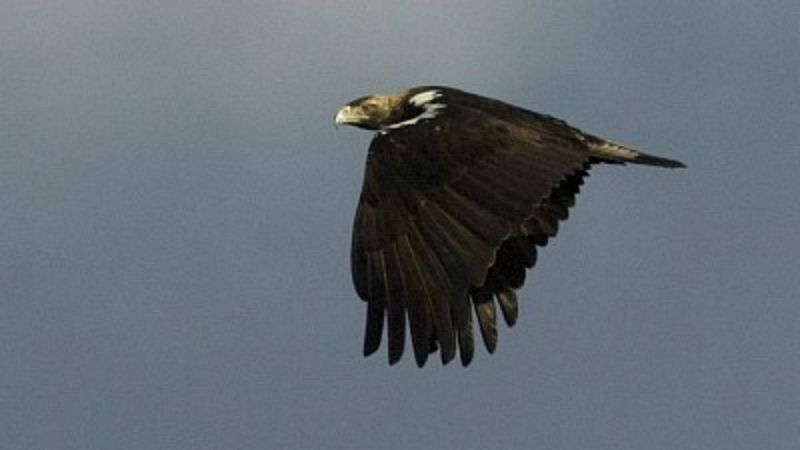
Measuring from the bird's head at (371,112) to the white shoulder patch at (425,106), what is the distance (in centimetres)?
60

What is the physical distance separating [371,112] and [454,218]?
4.83 meters

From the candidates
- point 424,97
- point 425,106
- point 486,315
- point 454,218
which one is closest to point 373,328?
point 454,218

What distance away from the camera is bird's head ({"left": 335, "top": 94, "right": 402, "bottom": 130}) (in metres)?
24.4

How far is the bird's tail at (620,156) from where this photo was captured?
22094 mm

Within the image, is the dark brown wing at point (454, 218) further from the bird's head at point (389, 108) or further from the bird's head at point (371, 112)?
the bird's head at point (371, 112)

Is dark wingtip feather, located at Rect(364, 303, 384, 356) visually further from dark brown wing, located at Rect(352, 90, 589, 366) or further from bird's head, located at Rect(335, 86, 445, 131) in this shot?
bird's head, located at Rect(335, 86, 445, 131)

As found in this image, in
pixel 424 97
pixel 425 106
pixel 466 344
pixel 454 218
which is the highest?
pixel 424 97

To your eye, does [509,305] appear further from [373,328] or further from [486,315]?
[373,328]

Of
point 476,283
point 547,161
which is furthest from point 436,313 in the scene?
point 547,161

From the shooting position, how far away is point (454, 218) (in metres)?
20.1

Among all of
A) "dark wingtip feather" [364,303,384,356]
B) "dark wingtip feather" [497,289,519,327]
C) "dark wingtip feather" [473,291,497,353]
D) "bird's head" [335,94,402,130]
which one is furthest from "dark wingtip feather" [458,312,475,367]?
"bird's head" [335,94,402,130]

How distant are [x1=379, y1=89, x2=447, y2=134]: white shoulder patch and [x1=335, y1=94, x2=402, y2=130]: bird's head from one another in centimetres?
60

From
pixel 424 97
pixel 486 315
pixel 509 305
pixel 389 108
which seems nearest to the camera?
pixel 486 315

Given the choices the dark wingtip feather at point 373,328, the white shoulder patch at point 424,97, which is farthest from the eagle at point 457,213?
the white shoulder patch at point 424,97
